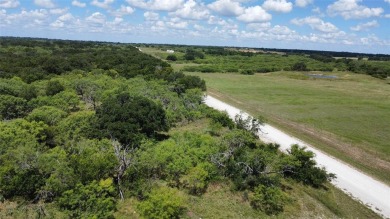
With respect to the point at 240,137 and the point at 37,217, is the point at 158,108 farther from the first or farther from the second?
the point at 37,217

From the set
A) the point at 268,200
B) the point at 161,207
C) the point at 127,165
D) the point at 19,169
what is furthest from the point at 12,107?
the point at 268,200

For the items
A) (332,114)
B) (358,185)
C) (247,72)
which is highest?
(247,72)

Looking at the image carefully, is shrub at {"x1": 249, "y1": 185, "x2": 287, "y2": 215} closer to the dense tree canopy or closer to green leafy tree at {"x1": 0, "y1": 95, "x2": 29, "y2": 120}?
the dense tree canopy

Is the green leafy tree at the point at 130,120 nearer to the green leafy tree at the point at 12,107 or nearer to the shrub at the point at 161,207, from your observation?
the shrub at the point at 161,207

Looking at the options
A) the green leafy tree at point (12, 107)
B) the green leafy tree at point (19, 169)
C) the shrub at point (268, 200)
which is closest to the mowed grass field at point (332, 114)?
the shrub at point (268, 200)

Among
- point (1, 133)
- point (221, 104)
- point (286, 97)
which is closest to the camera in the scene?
point (1, 133)

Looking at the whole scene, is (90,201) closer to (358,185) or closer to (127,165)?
(127,165)

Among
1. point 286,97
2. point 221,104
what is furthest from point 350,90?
point 221,104

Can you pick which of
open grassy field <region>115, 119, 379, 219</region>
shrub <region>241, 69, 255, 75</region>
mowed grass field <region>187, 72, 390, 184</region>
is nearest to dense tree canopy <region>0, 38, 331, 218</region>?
open grassy field <region>115, 119, 379, 219</region>
